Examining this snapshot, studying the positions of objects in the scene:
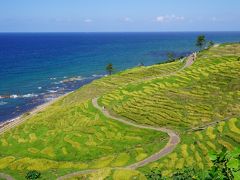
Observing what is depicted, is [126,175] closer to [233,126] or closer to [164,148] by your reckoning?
[164,148]

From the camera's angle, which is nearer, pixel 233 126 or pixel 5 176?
pixel 5 176

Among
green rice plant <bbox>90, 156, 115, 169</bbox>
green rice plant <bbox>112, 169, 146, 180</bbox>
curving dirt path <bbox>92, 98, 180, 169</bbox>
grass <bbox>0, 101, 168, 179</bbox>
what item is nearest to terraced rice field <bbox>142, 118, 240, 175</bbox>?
curving dirt path <bbox>92, 98, 180, 169</bbox>

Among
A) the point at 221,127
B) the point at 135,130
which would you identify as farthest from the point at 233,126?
the point at 135,130

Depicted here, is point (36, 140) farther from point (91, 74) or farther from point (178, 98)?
point (91, 74)

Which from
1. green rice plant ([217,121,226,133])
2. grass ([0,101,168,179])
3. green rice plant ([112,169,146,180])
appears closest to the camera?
green rice plant ([112,169,146,180])

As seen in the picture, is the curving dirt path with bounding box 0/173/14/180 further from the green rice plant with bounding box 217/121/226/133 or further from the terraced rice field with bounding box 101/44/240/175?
the green rice plant with bounding box 217/121/226/133

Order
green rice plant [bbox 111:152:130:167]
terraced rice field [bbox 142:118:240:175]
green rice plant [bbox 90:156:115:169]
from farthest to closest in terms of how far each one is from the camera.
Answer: green rice plant [bbox 90:156:115:169] → green rice plant [bbox 111:152:130:167] → terraced rice field [bbox 142:118:240:175]

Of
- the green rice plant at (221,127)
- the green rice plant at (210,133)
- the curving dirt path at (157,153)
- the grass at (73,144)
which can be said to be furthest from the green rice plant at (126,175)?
the green rice plant at (221,127)

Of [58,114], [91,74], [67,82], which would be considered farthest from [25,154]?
[91,74]
